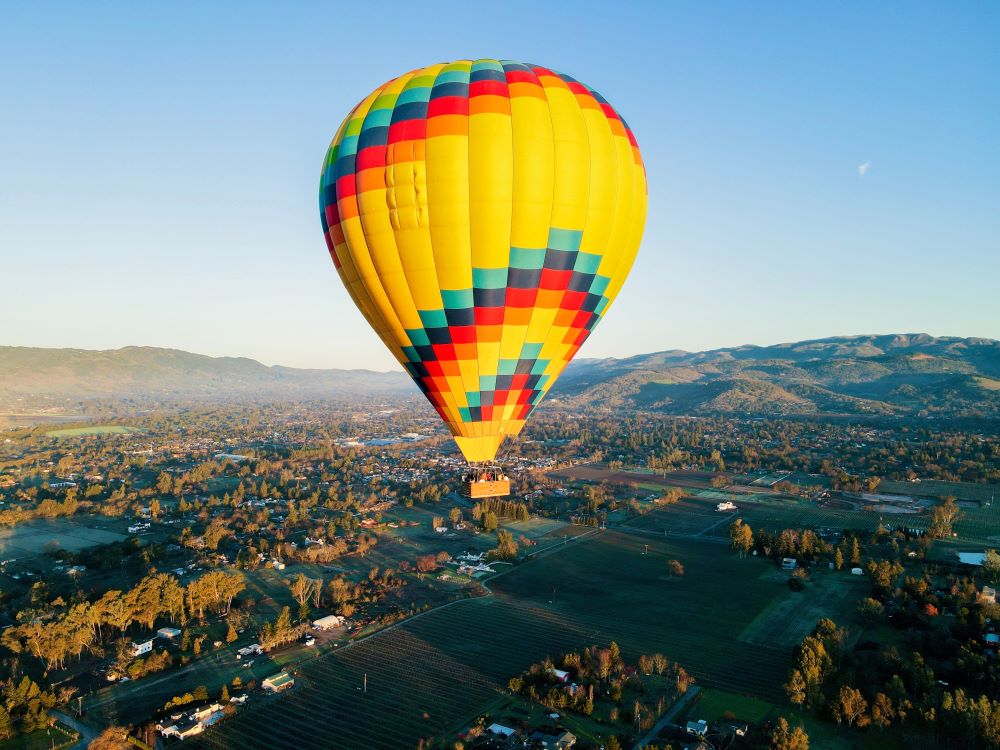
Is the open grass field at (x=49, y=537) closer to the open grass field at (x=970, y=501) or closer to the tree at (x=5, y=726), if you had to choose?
the tree at (x=5, y=726)

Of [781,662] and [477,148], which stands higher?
[477,148]

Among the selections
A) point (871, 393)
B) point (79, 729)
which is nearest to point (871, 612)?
point (79, 729)

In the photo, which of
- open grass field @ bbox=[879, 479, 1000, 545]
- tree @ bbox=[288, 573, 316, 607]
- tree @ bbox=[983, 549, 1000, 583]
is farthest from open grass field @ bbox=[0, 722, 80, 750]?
open grass field @ bbox=[879, 479, 1000, 545]

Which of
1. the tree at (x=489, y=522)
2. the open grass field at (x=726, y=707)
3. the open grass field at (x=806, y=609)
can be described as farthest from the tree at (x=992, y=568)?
the tree at (x=489, y=522)

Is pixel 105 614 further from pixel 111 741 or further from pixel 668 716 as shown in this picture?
pixel 668 716

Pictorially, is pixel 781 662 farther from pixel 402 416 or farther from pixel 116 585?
pixel 402 416

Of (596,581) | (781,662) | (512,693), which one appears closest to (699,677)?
(781,662)

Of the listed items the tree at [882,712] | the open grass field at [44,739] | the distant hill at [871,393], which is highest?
the distant hill at [871,393]
